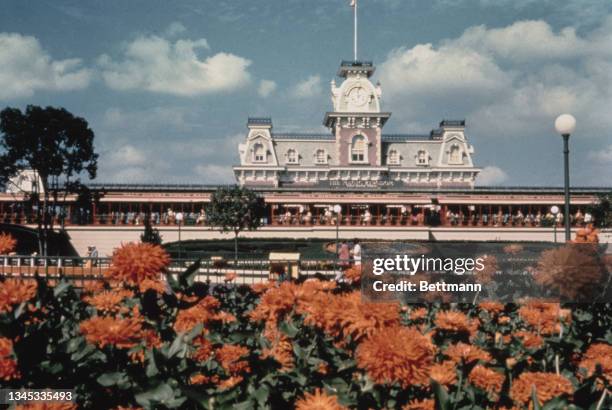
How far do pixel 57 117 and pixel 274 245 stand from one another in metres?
15.4

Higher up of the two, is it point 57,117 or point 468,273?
point 57,117

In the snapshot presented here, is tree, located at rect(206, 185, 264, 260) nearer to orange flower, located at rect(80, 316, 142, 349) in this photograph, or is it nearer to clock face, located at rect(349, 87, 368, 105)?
clock face, located at rect(349, 87, 368, 105)

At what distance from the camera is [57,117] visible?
32875mm

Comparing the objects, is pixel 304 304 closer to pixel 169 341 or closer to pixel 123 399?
pixel 169 341

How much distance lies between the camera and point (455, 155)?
Result: 56719 mm

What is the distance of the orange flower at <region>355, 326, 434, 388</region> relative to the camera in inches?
74.7

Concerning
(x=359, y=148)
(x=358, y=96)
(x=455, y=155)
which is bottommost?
(x=455, y=155)

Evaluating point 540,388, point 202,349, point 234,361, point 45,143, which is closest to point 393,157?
point 45,143

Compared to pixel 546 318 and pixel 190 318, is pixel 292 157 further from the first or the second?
pixel 190 318

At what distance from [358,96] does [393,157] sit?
7064 mm

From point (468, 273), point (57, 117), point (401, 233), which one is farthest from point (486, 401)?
point (401, 233)

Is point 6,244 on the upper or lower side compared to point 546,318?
upper

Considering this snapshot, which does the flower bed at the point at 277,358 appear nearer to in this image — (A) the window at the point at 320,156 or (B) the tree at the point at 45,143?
(B) the tree at the point at 45,143

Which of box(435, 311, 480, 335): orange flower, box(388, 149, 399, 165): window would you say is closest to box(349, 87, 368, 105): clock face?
box(388, 149, 399, 165): window
